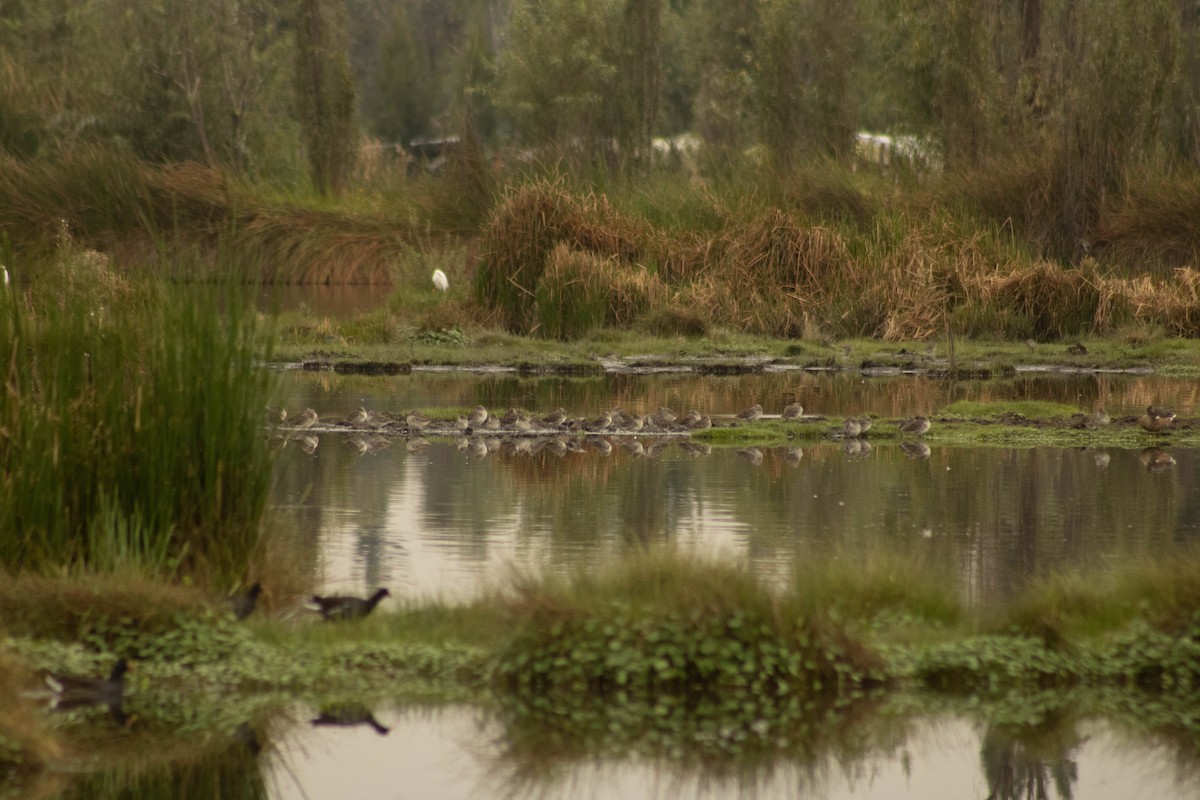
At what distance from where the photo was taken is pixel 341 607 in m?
8.13

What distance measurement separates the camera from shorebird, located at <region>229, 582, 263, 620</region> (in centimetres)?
785

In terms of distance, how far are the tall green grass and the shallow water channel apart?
3.64 feet

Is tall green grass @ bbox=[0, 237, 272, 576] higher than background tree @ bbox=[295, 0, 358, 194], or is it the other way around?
background tree @ bbox=[295, 0, 358, 194]

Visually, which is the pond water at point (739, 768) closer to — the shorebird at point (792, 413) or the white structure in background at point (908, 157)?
the shorebird at point (792, 413)

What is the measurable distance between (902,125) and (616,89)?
640 cm

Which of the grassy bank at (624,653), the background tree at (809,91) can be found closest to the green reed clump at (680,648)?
the grassy bank at (624,653)

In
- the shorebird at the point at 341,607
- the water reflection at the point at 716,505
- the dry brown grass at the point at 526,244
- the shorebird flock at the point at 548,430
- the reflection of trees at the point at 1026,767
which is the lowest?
the reflection of trees at the point at 1026,767

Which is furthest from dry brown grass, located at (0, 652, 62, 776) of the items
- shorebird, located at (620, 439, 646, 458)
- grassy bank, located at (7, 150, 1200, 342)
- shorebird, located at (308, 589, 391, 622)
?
grassy bank, located at (7, 150, 1200, 342)

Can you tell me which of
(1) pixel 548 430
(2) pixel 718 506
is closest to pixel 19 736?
(2) pixel 718 506

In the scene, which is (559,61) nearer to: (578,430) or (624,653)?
(578,430)

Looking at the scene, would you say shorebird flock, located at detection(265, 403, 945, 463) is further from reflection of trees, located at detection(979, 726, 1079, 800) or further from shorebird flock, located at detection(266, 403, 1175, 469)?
reflection of trees, located at detection(979, 726, 1079, 800)

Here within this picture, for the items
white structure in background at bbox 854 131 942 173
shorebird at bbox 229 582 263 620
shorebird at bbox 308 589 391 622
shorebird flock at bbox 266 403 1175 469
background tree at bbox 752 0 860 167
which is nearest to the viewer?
shorebird at bbox 229 582 263 620

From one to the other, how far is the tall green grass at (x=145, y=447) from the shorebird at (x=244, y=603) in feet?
0.95

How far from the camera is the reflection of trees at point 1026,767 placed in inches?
264
